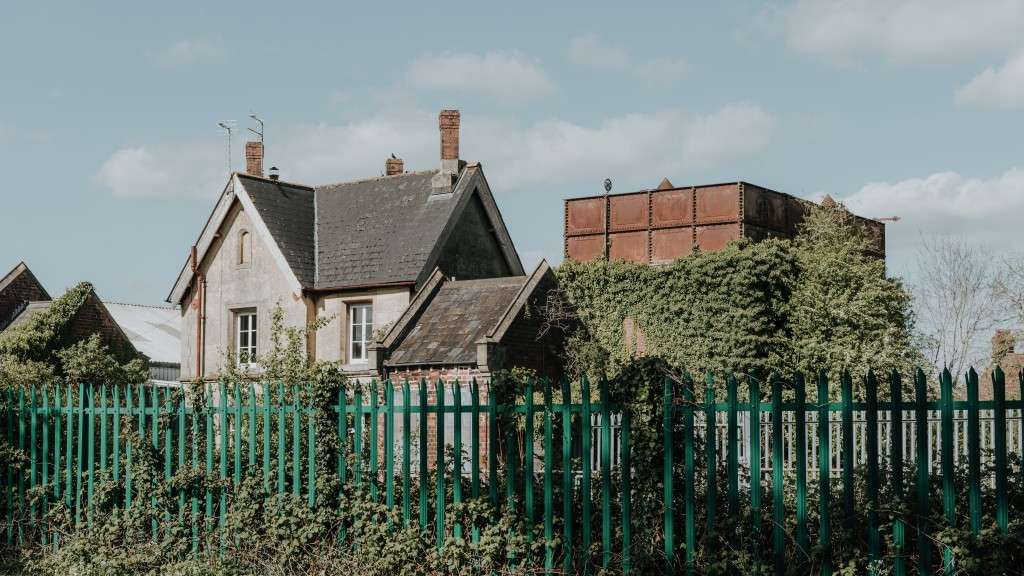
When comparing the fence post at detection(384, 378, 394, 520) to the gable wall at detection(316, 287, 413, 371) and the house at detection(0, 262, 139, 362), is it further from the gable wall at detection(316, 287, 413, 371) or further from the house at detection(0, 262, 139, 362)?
the house at detection(0, 262, 139, 362)

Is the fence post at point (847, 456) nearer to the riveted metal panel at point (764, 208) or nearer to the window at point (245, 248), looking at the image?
the riveted metal panel at point (764, 208)

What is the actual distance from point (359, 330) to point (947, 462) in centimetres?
2492

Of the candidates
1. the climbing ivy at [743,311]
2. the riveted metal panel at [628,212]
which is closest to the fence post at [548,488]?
the climbing ivy at [743,311]

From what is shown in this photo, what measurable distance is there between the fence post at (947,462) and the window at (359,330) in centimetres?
2426

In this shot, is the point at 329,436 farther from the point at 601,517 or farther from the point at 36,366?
the point at 36,366

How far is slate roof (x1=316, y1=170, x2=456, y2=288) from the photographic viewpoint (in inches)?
1217

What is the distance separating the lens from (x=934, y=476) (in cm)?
866

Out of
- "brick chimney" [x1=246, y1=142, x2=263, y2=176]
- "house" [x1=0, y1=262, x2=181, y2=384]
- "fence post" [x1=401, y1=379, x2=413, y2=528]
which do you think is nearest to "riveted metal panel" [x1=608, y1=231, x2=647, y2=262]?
"brick chimney" [x1=246, y1=142, x2=263, y2=176]

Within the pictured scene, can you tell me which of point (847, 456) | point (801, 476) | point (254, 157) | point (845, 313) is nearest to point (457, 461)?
point (801, 476)

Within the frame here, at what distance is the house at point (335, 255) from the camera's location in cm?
3109

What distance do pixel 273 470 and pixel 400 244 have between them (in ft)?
69.1

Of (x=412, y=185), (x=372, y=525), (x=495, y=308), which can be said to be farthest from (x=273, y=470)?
(x=412, y=185)

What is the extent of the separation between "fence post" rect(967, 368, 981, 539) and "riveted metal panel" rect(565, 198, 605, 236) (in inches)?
1021

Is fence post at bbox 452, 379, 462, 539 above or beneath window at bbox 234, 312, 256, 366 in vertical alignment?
beneath
